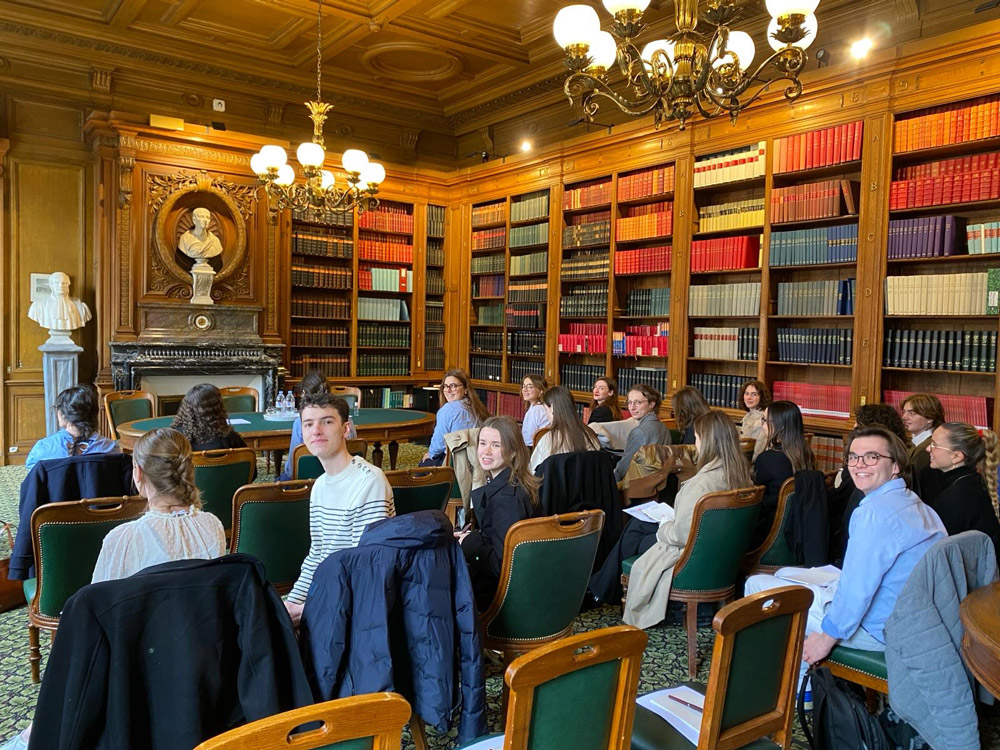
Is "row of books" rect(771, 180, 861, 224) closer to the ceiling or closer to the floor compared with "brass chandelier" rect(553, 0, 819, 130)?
closer to the floor

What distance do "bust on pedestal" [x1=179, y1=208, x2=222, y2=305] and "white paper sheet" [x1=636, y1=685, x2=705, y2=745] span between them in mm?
6688

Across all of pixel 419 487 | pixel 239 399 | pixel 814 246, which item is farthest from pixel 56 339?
pixel 814 246

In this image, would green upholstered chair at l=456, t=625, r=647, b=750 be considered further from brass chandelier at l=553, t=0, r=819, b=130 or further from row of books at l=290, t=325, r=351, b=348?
row of books at l=290, t=325, r=351, b=348

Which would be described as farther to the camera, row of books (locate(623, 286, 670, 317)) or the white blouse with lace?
row of books (locate(623, 286, 670, 317))

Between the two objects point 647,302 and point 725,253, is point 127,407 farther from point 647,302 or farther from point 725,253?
point 725,253

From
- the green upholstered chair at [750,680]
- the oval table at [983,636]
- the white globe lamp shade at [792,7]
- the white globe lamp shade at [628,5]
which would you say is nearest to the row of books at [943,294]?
the white globe lamp shade at [792,7]

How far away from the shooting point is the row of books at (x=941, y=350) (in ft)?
15.7

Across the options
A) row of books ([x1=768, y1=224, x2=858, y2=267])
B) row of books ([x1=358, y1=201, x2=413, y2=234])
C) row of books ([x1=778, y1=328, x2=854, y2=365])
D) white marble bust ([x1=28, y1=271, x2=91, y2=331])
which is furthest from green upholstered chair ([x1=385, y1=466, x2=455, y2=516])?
row of books ([x1=358, y1=201, x2=413, y2=234])

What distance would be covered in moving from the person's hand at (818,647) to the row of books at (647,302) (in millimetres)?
4401

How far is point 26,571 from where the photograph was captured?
9.77 ft

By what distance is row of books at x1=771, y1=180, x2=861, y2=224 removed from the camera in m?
5.41

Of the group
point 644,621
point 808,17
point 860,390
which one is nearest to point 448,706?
point 644,621

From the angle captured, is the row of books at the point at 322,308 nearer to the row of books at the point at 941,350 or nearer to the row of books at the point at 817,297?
the row of books at the point at 817,297

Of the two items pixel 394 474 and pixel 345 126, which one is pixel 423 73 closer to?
pixel 345 126
